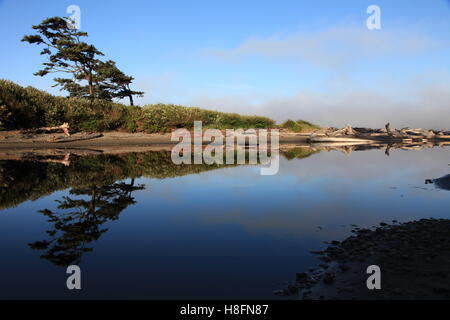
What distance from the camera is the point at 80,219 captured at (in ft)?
21.1

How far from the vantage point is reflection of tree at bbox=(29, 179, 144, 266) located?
476 cm

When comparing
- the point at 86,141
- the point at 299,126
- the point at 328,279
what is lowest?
the point at 328,279

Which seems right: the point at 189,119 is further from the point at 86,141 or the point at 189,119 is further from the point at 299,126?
the point at 299,126

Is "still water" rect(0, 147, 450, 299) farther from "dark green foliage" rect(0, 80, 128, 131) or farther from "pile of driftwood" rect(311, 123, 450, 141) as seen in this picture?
"pile of driftwood" rect(311, 123, 450, 141)

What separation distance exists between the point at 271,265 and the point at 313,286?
714 millimetres

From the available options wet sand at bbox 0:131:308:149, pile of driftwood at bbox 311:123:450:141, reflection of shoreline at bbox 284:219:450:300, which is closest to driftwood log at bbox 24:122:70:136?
wet sand at bbox 0:131:308:149

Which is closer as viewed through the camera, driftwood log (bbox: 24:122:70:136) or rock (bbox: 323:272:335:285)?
rock (bbox: 323:272:335:285)

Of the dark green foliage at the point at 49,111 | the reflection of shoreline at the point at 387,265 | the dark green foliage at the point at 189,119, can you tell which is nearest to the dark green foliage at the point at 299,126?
the dark green foliage at the point at 189,119

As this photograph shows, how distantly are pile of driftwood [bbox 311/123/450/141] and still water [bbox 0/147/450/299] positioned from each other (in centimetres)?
2890

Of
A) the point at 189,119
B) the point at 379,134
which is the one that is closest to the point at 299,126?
the point at 379,134

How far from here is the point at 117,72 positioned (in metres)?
47.3

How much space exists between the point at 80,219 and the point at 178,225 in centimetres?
207

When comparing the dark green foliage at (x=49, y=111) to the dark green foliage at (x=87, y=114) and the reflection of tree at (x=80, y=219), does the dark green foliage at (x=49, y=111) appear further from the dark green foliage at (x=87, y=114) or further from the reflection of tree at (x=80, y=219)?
the reflection of tree at (x=80, y=219)
